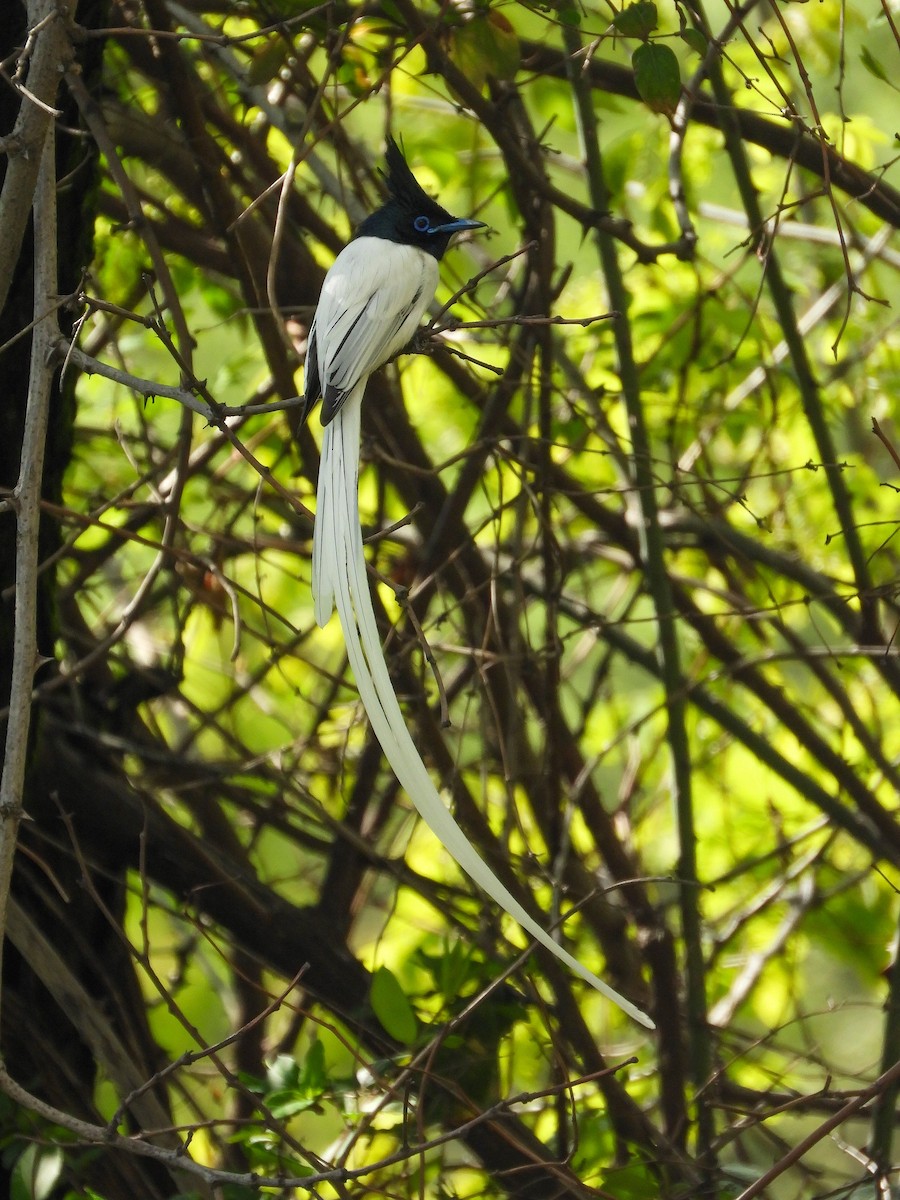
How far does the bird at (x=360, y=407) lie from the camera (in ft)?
4.24

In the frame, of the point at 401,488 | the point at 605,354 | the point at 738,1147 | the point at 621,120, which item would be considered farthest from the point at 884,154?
the point at 738,1147

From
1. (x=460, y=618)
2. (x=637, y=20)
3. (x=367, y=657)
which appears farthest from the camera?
(x=460, y=618)

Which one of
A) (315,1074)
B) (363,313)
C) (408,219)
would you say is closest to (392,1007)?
(315,1074)

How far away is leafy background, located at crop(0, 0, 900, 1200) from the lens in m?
1.94

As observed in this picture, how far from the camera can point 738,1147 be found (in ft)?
9.29

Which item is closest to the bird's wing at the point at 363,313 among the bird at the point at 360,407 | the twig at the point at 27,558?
the bird at the point at 360,407

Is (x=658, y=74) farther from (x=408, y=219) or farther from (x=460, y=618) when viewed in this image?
(x=460, y=618)

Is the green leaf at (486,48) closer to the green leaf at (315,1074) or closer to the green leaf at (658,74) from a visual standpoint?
the green leaf at (658,74)

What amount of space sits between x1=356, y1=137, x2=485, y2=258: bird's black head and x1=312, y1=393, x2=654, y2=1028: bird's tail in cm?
54

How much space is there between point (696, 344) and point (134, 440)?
1313 mm

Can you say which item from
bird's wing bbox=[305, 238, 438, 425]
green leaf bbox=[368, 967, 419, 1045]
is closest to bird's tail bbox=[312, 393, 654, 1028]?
bird's wing bbox=[305, 238, 438, 425]

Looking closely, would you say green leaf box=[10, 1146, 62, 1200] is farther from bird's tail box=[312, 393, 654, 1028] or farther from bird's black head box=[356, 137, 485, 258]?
bird's black head box=[356, 137, 485, 258]

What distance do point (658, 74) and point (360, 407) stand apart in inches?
24.7

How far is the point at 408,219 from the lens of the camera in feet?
7.25
